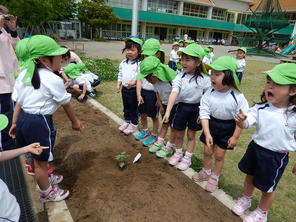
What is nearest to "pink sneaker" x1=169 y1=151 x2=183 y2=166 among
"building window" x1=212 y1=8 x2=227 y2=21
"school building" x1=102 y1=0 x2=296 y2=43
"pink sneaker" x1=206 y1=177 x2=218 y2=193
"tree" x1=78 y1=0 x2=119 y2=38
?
"pink sneaker" x1=206 y1=177 x2=218 y2=193

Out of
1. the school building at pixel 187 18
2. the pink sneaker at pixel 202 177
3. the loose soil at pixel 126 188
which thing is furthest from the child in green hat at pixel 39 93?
the school building at pixel 187 18

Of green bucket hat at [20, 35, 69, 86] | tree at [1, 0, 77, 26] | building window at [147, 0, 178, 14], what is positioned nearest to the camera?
green bucket hat at [20, 35, 69, 86]

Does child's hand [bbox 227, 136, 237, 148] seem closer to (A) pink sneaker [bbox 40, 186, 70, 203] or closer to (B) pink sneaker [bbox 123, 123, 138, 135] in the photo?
(A) pink sneaker [bbox 40, 186, 70, 203]

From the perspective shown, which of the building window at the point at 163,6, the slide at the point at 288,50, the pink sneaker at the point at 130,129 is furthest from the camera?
the building window at the point at 163,6

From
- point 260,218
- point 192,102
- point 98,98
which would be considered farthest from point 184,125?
point 98,98

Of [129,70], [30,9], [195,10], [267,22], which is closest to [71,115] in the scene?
[129,70]

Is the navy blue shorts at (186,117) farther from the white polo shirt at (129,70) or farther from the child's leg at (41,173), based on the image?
the child's leg at (41,173)

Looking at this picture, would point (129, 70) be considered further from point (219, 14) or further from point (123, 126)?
point (219, 14)

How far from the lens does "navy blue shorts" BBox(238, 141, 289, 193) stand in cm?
208

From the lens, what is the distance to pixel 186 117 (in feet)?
10.1

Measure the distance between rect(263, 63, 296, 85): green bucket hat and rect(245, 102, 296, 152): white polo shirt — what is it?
27 cm

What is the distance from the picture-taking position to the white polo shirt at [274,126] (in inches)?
77.7

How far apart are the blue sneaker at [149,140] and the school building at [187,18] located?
36.9m

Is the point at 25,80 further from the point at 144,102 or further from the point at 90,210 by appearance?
the point at 144,102
